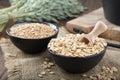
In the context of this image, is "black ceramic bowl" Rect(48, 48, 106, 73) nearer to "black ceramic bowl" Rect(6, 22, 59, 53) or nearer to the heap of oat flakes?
the heap of oat flakes

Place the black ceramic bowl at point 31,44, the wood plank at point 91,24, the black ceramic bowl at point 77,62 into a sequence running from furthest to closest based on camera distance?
1. the wood plank at point 91,24
2. the black ceramic bowl at point 31,44
3. the black ceramic bowl at point 77,62

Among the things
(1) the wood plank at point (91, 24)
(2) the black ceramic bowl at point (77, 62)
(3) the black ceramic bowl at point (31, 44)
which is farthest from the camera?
(1) the wood plank at point (91, 24)

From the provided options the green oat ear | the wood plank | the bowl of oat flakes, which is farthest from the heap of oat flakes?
the green oat ear

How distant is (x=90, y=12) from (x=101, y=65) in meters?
0.48

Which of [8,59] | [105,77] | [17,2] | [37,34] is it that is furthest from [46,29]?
[17,2]

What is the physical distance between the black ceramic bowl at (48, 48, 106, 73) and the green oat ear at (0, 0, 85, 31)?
43 cm

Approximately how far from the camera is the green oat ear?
117 centimetres

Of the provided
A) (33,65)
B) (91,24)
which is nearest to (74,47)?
(33,65)

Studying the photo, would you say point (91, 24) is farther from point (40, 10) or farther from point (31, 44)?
point (31, 44)

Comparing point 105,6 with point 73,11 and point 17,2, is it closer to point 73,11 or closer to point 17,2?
point 73,11

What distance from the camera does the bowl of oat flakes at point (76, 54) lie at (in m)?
0.75

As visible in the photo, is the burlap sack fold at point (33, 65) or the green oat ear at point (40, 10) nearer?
the burlap sack fold at point (33, 65)

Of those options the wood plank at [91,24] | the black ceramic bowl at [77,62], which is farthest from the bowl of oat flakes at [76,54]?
the wood plank at [91,24]

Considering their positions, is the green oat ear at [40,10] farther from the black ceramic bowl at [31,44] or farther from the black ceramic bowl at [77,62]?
the black ceramic bowl at [77,62]
